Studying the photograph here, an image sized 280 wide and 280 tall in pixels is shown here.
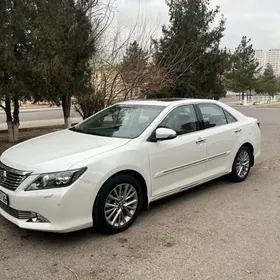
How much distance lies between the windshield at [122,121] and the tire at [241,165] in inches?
71.6

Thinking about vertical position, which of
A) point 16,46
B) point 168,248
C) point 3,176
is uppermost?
point 16,46

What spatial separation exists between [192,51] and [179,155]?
1221 cm

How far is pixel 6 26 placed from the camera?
6801 millimetres

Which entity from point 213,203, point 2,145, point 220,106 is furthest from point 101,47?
point 213,203

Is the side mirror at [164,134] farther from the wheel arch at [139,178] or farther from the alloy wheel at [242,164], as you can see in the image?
the alloy wheel at [242,164]

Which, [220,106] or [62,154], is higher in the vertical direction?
[220,106]

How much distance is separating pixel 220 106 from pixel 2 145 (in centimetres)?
611

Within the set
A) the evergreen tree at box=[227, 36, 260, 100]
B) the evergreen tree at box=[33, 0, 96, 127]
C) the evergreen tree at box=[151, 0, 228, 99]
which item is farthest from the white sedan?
the evergreen tree at box=[227, 36, 260, 100]

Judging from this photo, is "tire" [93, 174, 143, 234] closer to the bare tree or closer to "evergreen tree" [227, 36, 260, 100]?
the bare tree

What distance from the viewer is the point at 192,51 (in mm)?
15445

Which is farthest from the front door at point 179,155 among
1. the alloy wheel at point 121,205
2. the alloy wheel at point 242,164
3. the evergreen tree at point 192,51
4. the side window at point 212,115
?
the evergreen tree at point 192,51

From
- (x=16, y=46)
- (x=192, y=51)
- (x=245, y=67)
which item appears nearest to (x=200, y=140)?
(x=16, y=46)

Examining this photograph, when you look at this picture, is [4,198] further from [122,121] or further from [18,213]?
[122,121]

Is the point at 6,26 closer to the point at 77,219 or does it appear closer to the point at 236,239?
the point at 77,219
